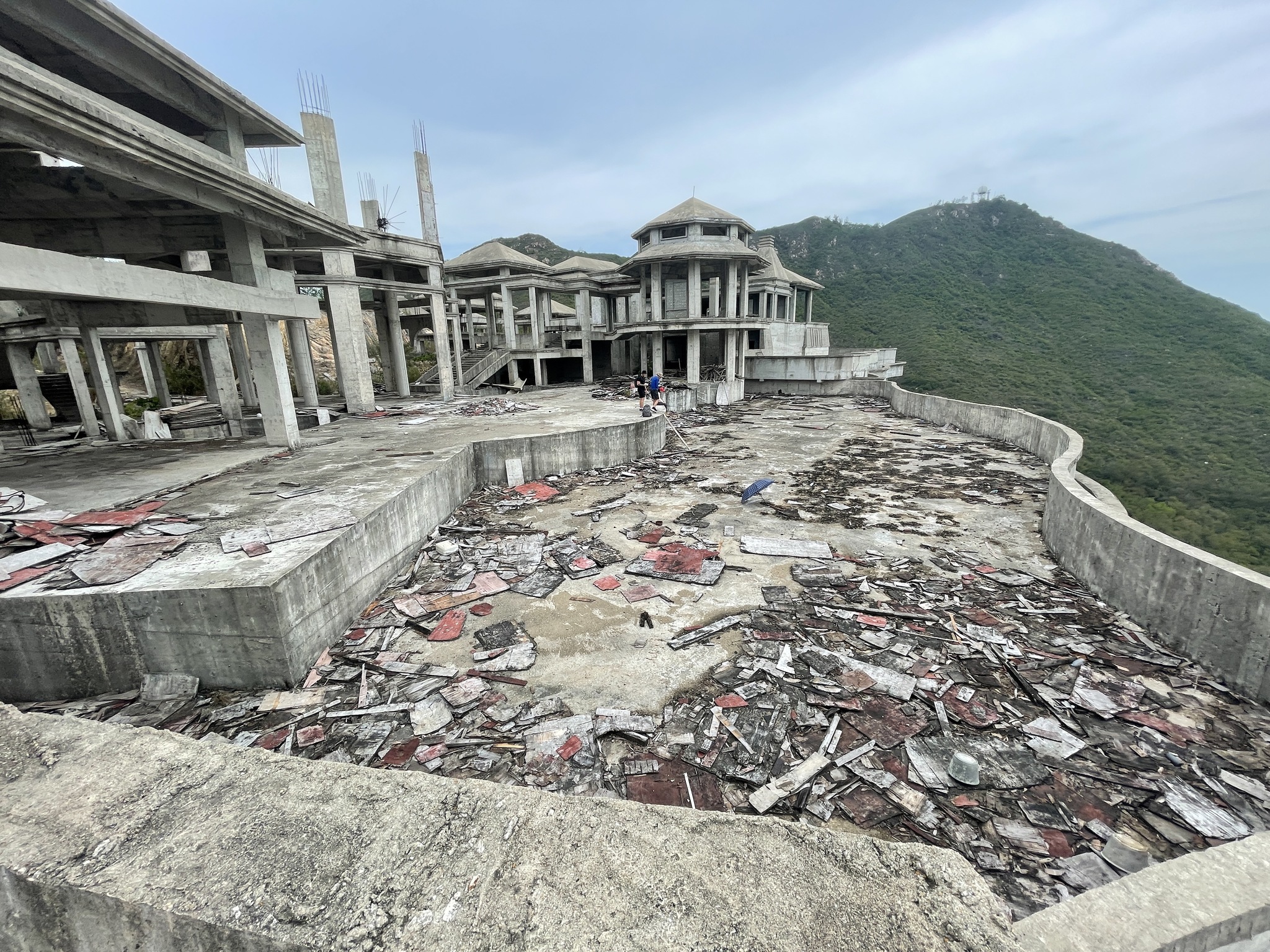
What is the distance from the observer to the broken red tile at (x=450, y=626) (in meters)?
6.77

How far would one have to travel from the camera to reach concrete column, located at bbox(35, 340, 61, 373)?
82.7 feet

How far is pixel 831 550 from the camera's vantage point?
919 centimetres

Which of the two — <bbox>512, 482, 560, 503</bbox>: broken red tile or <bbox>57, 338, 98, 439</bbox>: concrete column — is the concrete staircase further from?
<bbox>512, 482, 560, 503</bbox>: broken red tile

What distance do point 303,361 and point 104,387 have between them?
218 inches

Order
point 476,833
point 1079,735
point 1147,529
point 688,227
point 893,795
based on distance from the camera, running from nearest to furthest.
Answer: point 476,833, point 893,795, point 1079,735, point 1147,529, point 688,227

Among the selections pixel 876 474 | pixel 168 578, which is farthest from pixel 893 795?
pixel 876 474

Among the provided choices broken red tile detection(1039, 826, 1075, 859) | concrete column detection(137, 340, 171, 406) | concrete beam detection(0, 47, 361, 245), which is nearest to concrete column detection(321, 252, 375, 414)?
concrete beam detection(0, 47, 361, 245)

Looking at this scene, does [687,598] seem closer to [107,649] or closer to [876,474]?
[107,649]

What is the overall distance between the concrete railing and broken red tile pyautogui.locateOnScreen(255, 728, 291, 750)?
9578 millimetres

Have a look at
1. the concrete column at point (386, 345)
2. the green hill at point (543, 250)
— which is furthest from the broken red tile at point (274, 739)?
the green hill at point (543, 250)

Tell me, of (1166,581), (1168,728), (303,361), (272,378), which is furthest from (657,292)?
(1168,728)

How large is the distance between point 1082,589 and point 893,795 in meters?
5.70

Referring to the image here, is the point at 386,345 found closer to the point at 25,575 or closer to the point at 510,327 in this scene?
the point at 510,327

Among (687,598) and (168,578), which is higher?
(168,578)
